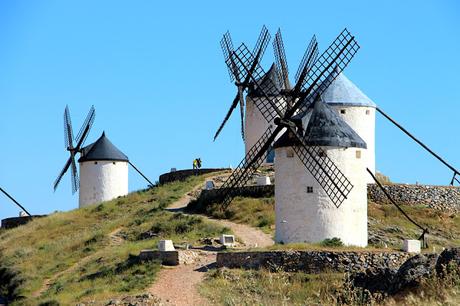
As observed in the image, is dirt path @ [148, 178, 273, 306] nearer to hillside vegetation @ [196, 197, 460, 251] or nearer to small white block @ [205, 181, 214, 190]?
hillside vegetation @ [196, 197, 460, 251]

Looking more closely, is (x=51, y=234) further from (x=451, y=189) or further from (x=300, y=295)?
(x=300, y=295)

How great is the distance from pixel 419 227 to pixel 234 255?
31.9 feet

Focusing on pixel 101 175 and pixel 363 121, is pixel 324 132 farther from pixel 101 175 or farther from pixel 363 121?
pixel 101 175

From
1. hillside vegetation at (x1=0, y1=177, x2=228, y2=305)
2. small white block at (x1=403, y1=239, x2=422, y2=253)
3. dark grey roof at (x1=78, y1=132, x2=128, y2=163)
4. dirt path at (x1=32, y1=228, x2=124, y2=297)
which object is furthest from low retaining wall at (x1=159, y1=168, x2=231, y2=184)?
small white block at (x1=403, y1=239, x2=422, y2=253)

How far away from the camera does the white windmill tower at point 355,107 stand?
126 ft

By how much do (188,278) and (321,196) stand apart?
503 centimetres

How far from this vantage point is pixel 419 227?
34781 millimetres

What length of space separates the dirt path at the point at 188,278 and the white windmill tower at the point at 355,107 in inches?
288

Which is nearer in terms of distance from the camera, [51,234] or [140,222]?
[140,222]

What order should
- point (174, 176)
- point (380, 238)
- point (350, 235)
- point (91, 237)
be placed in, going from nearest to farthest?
point (350, 235) → point (380, 238) → point (91, 237) → point (174, 176)

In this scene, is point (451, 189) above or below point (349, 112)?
below

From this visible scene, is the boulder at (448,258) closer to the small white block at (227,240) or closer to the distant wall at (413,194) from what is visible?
the small white block at (227,240)

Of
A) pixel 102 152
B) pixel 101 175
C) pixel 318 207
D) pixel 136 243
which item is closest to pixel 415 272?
pixel 318 207

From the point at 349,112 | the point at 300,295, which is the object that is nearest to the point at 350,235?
the point at 300,295
